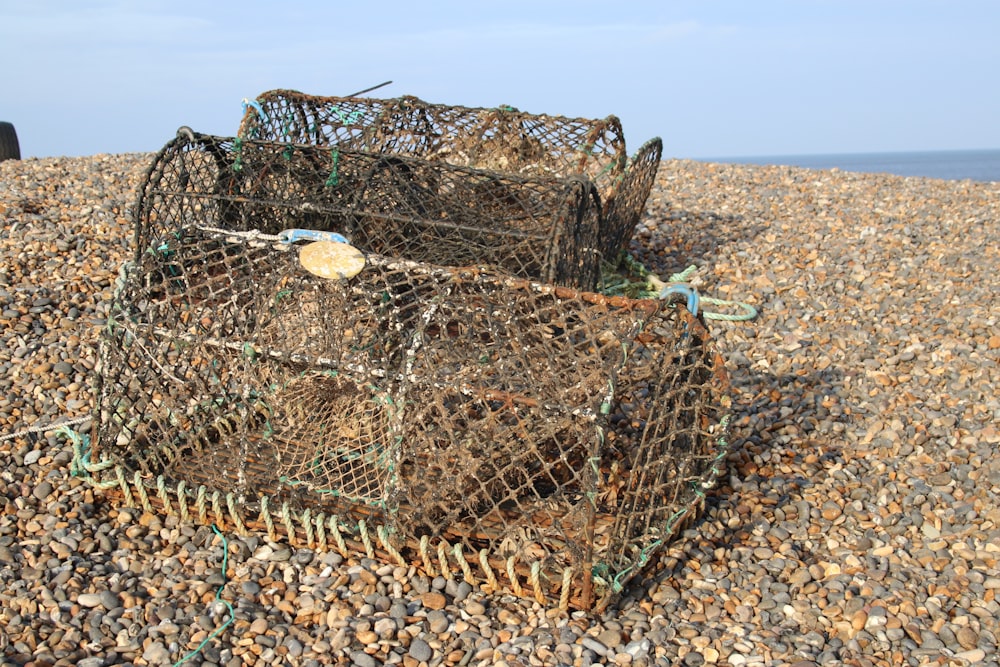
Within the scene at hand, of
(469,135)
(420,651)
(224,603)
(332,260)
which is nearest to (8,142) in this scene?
(469,135)

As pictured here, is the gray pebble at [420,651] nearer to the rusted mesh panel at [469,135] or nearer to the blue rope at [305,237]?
the blue rope at [305,237]

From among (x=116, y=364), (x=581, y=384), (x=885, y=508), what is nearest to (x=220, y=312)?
(x=116, y=364)

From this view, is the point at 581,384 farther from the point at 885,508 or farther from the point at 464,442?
the point at 885,508

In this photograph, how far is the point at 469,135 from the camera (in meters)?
6.78

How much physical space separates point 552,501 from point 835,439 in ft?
5.81

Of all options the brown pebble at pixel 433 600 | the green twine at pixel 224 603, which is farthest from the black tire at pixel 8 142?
the brown pebble at pixel 433 600

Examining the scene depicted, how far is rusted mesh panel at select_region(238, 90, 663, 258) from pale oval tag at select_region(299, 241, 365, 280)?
3.03 meters

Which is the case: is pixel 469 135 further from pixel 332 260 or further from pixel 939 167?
pixel 939 167

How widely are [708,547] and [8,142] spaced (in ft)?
32.6

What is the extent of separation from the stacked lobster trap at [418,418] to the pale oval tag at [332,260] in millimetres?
10

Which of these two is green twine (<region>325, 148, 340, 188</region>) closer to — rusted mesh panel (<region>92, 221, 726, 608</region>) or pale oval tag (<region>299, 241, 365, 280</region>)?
rusted mesh panel (<region>92, 221, 726, 608</region>)

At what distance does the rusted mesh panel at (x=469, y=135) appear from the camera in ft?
21.3

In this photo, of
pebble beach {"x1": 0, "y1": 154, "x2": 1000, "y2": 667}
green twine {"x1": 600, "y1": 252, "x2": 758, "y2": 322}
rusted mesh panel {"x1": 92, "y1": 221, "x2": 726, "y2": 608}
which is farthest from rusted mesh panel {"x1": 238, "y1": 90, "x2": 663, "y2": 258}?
rusted mesh panel {"x1": 92, "y1": 221, "x2": 726, "y2": 608}

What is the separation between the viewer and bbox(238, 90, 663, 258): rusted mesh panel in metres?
6.50
